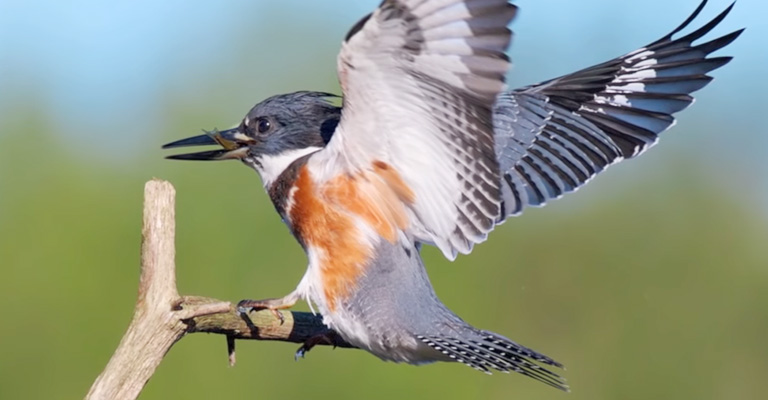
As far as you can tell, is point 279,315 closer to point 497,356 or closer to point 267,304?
point 267,304

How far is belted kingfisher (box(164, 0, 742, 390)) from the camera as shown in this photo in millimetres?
2830

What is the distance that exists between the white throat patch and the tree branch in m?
0.62

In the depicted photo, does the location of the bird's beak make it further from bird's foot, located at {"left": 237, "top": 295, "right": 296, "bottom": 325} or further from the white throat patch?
bird's foot, located at {"left": 237, "top": 295, "right": 296, "bottom": 325}

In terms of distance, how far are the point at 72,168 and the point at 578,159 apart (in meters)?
3.82

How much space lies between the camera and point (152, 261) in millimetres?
2904

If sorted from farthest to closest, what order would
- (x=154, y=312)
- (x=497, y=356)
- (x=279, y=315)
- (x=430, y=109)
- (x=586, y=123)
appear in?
(x=586, y=123), (x=279, y=315), (x=497, y=356), (x=430, y=109), (x=154, y=312)

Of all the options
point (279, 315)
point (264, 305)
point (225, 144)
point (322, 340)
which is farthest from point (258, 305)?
point (225, 144)

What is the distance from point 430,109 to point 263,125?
0.77m

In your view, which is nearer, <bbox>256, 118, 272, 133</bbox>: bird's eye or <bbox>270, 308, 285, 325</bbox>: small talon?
<bbox>270, 308, 285, 325</bbox>: small talon

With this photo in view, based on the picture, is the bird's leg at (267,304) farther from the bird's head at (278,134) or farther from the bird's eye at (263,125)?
the bird's eye at (263,125)

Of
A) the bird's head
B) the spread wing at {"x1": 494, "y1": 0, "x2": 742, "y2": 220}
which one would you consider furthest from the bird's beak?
the spread wing at {"x1": 494, "y1": 0, "x2": 742, "y2": 220}

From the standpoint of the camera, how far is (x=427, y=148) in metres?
3.16

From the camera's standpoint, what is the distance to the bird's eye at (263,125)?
3.61m

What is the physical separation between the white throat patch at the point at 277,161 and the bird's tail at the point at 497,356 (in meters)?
0.71
